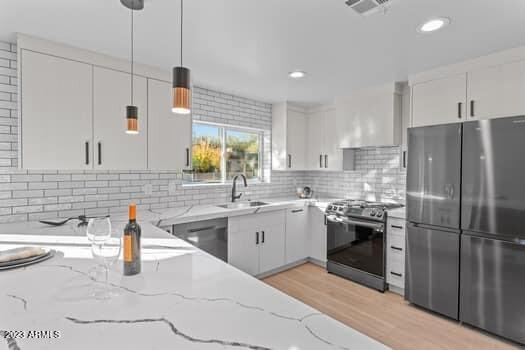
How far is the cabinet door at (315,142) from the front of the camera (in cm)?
416

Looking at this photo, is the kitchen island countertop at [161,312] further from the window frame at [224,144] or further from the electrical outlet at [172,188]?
the window frame at [224,144]

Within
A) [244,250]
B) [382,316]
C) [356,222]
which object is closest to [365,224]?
[356,222]

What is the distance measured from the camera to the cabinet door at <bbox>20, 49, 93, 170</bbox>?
2.00 m

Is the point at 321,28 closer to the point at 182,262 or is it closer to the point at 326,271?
the point at 182,262

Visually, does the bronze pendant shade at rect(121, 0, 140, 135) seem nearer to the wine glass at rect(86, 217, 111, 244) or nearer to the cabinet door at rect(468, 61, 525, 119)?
the wine glass at rect(86, 217, 111, 244)

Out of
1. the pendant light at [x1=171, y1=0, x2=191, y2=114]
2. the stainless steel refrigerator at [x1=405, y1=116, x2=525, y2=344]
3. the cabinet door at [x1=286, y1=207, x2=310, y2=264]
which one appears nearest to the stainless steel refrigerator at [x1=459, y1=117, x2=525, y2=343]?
the stainless steel refrigerator at [x1=405, y1=116, x2=525, y2=344]

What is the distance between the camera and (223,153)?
12.2 feet

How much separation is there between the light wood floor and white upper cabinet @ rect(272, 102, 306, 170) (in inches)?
64.4

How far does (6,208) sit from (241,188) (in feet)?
7.92

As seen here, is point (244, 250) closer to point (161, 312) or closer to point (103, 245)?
point (103, 245)

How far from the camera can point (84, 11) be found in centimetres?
171

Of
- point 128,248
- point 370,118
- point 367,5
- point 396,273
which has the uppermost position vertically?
point 367,5

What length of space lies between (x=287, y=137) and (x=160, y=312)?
3395 mm

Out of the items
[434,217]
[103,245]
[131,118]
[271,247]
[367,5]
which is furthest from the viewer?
[271,247]
